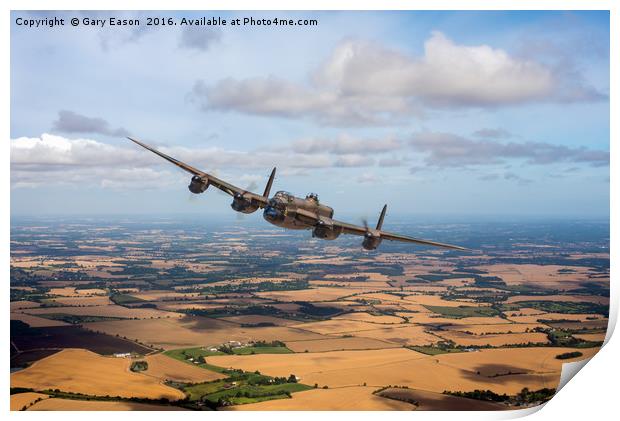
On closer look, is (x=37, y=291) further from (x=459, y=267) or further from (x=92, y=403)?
(x=459, y=267)

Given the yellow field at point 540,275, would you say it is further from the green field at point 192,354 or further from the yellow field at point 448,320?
the green field at point 192,354

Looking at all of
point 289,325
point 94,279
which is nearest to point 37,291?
point 94,279

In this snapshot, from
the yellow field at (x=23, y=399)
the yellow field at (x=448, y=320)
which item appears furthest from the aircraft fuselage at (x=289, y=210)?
the yellow field at (x=448, y=320)

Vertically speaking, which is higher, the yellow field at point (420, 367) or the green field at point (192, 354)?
the yellow field at point (420, 367)

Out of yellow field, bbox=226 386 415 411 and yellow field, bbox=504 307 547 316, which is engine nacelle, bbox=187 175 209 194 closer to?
yellow field, bbox=226 386 415 411

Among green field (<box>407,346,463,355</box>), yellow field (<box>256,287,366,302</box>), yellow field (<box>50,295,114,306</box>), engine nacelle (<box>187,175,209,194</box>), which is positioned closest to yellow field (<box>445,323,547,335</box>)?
green field (<box>407,346,463,355</box>)

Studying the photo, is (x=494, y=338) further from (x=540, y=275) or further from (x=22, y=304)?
(x=22, y=304)

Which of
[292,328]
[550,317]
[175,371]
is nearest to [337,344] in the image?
[292,328]
